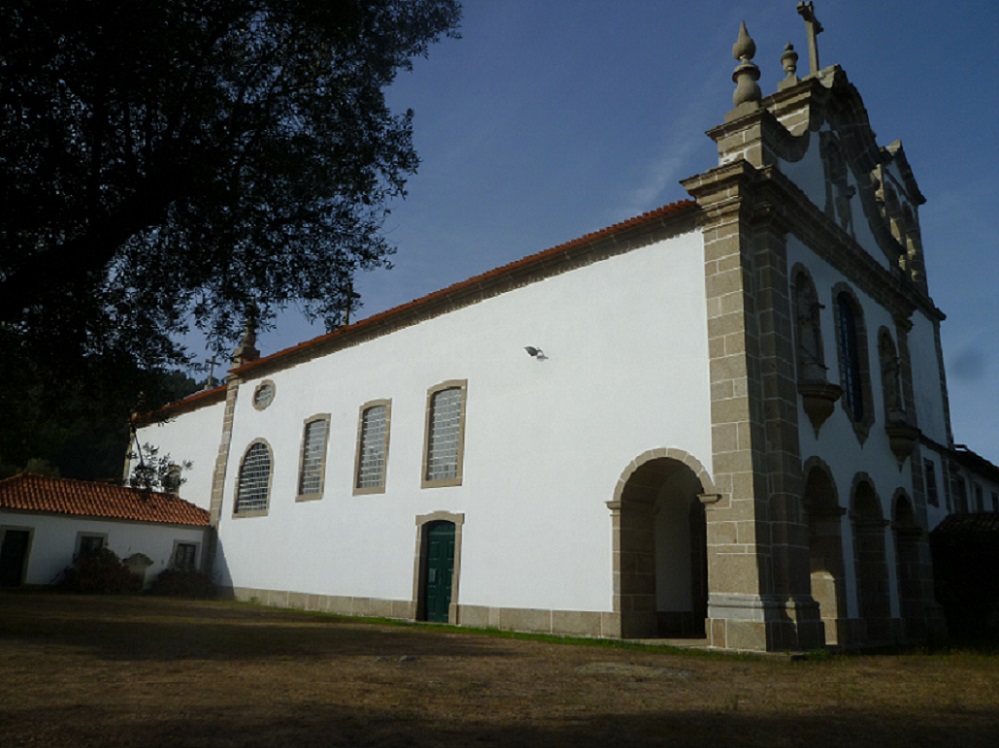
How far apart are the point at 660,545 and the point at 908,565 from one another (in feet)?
18.4

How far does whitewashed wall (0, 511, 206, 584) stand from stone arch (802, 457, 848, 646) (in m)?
17.7

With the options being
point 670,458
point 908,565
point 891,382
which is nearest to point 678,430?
point 670,458

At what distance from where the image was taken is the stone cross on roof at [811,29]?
16.3 m

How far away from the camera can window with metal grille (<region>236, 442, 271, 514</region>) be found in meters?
21.3

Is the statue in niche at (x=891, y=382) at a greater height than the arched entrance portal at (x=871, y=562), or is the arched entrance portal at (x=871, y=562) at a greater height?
the statue in niche at (x=891, y=382)

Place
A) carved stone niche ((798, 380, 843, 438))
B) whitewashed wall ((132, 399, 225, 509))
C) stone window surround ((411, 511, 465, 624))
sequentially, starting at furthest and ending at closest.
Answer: whitewashed wall ((132, 399, 225, 509)) < stone window surround ((411, 511, 465, 624)) < carved stone niche ((798, 380, 843, 438))

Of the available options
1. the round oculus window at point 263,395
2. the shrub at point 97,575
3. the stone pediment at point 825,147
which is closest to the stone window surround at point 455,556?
the round oculus window at point 263,395

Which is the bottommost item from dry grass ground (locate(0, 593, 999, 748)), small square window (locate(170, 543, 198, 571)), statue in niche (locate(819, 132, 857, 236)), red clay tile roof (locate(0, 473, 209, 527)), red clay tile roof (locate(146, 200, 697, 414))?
dry grass ground (locate(0, 593, 999, 748))

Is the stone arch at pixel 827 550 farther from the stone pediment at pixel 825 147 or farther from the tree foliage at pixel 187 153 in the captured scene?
the tree foliage at pixel 187 153

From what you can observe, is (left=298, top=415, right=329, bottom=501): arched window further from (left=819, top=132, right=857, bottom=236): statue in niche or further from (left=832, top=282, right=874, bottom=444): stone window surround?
(left=819, top=132, right=857, bottom=236): statue in niche

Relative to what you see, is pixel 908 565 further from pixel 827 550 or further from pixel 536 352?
pixel 536 352

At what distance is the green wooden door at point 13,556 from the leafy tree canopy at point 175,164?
13592 millimetres

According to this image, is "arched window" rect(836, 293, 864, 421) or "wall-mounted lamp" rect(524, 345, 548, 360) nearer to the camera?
"arched window" rect(836, 293, 864, 421)

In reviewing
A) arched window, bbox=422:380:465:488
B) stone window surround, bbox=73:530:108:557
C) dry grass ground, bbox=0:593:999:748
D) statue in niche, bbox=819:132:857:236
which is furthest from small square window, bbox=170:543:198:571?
statue in niche, bbox=819:132:857:236
